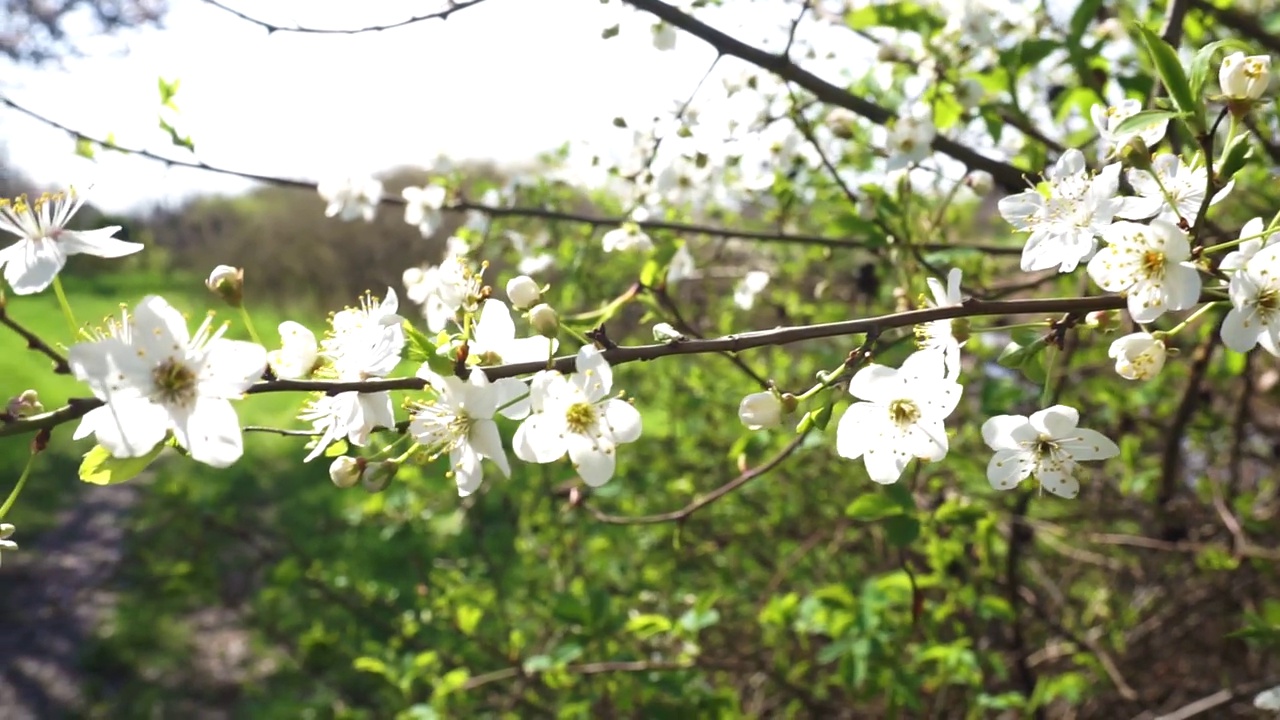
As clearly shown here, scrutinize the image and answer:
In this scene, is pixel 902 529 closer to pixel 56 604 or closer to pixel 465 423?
pixel 465 423

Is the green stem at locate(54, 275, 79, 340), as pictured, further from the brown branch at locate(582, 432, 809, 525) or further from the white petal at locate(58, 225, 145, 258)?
the brown branch at locate(582, 432, 809, 525)

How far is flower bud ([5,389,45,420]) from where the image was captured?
102 centimetres

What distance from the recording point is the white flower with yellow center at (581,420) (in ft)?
3.58

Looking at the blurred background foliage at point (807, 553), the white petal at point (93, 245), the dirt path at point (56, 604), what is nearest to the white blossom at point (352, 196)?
the blurred background foliage at point (807, 553)

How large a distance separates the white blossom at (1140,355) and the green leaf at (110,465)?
106cm

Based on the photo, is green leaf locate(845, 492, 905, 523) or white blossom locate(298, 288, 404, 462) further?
green leaf locate(845, 492, 905, 523)

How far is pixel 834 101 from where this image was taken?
80.1 inches

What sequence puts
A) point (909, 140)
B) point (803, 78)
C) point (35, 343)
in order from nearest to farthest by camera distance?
point (35, 343), point (803, 78), point (909, 140)

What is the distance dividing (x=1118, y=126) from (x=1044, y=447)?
1.42ft

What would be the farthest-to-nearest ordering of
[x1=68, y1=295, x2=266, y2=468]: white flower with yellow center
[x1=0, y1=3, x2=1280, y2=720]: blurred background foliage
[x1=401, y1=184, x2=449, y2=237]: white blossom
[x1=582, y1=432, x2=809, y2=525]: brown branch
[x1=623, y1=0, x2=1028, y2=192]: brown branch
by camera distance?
[x1=401, y1=184, x2=449, y2=237]: white blossom, [x1=0, y1=3, x2=1280, y2=720]: blurred background foliage, [x1=623, y1=0, x2=1028, y2=192]: brown branch, [x1=582, y1=432, x2=809, y2=525]: brown branch, [x1=68, y1=295, x2=266, y2=468]: white flower with yellow center

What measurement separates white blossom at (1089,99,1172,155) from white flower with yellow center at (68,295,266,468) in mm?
994

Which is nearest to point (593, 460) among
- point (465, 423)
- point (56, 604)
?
point (465, 423)

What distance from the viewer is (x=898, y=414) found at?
4.14 feet

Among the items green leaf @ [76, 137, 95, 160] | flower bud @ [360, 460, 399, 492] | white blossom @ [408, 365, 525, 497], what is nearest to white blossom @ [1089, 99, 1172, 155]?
white blossom @ [408, 365, 525, 497]
